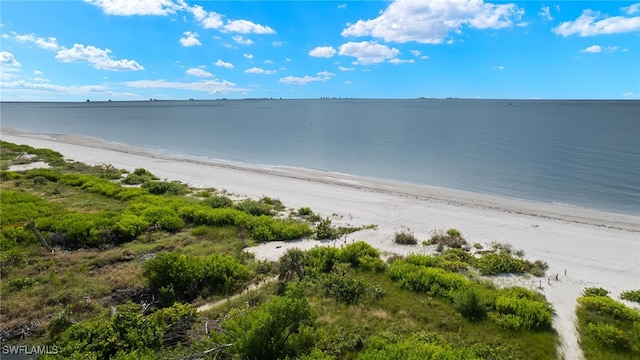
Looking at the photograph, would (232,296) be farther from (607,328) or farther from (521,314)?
(607,328)

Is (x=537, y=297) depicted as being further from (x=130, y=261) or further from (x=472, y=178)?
A: (x=472, y=178)

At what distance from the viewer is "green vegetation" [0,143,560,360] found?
9000 mm

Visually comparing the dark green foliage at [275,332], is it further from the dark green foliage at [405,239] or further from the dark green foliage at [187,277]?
the dark green foliage at [405,239]

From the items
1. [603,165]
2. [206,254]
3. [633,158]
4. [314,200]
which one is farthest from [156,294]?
[633,158]

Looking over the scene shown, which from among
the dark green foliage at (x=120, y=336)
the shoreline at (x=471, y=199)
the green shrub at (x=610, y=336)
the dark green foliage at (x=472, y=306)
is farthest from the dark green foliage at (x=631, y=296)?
the dark green foliage at (x=120, y=336)

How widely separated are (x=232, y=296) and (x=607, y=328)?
11.0m

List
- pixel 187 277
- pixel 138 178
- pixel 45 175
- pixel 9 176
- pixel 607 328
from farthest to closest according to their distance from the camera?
pixel 138 178, pixel 45 175, pixel 9 176, pixel 187 277, pixel 607 328

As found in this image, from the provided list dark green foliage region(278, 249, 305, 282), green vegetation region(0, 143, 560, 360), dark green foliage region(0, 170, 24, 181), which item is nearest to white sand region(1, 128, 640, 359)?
green vegetation region(0, 143, 560, 360)

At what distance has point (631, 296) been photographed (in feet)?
40.8

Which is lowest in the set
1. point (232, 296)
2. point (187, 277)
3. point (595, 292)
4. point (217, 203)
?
point (232, 296)

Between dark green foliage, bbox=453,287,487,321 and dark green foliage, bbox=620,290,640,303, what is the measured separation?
5.58 m

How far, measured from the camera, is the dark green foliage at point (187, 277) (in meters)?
12.5

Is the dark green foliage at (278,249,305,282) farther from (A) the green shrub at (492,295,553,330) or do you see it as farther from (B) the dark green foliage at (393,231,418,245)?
(A) the green shrub at (492,295,553,330)

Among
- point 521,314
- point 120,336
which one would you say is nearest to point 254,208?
point 120,336
